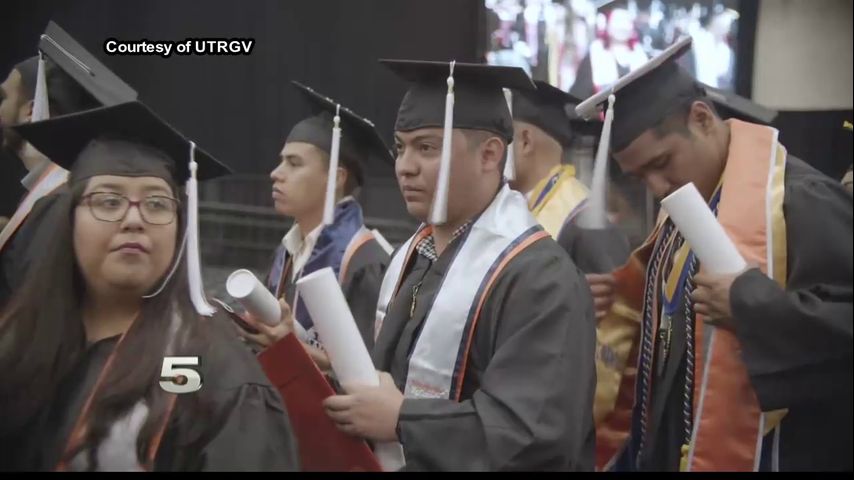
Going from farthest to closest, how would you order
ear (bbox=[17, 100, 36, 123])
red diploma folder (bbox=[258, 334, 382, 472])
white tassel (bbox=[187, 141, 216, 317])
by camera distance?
ear (bbox=[17, 100, 36, 123]) → white tassel (bbox=[187, 141, 216, 317]) → red diploma folder (bbox=[258, 334, 382, 472])

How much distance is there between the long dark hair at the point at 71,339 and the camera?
1831 mm

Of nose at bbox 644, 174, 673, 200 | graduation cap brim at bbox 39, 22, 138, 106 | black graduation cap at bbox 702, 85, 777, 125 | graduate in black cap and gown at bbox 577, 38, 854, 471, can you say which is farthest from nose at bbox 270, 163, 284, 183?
black graduation cap at bbox 702, 85, 777, 125

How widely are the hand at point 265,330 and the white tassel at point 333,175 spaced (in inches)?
10.1

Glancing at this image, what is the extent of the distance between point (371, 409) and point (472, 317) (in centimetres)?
23

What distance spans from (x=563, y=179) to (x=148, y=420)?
36.0 inches

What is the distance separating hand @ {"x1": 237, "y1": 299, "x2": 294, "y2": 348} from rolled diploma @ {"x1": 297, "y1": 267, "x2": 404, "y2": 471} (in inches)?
5.6

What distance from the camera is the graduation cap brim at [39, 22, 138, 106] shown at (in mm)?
1902

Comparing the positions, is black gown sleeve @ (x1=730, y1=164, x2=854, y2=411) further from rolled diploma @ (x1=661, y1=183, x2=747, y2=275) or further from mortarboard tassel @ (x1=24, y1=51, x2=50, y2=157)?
mortarboard tassel @ (x1=24, y1=51, x2=50, y2=157)

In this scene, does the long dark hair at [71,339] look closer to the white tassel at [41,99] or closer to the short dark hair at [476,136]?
the white tassel at [41,99]

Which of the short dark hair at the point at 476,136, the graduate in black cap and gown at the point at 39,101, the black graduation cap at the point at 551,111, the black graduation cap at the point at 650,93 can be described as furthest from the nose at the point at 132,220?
the black graduation cap at the point at 650,93

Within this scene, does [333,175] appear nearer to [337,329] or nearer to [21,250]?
[337,329]

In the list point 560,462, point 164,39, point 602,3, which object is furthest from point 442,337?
point 164,39

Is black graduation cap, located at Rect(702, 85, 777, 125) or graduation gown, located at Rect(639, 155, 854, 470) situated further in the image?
black graduation cap, located at Rect(702, 85, 777, 125)
